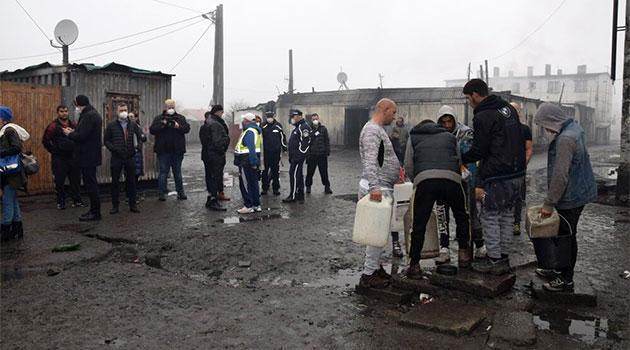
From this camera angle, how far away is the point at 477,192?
17.1ft

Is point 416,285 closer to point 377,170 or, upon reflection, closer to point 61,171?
point 377,170

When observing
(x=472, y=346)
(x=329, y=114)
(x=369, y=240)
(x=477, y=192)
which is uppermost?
(x=329, y=114)

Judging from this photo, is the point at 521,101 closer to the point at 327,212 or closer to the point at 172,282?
the point at 327,212

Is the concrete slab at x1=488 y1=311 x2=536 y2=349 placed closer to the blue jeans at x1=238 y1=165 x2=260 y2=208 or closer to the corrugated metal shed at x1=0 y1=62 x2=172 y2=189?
the blue jeans at x1=238 y1=165 x2=260 y2=208

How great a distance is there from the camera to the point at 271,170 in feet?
37.0

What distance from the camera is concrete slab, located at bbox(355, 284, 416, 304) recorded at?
457 centimetres

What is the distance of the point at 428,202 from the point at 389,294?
97 cm

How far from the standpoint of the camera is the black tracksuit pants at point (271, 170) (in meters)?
10.9

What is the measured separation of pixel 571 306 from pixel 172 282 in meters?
3.88

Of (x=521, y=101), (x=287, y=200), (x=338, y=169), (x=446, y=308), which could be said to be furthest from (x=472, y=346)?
(x=521, y=101)

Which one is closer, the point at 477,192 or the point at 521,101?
the point at 477,192

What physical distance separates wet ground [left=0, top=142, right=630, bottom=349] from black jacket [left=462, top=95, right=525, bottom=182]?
123cm

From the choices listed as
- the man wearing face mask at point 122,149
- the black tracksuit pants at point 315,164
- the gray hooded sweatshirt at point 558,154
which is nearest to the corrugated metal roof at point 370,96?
the black tracksuit pants at point 315,164

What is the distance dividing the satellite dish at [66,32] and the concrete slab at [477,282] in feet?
39.4
